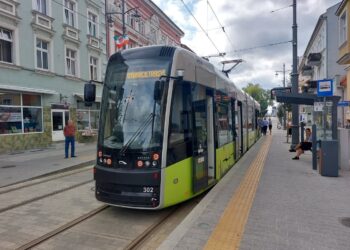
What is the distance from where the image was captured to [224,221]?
4777mm

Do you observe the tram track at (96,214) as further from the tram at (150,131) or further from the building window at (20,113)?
the building window at (20,113)

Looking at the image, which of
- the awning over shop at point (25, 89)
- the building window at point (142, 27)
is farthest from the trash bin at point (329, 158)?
the building window at point (142, 27)

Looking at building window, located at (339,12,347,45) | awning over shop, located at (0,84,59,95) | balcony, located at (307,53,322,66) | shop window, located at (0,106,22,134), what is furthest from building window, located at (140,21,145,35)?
building window, located at (339,12,347,45)

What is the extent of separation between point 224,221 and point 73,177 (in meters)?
6.26

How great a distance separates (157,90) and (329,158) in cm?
560

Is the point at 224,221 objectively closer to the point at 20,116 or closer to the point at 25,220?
the point at 25,220

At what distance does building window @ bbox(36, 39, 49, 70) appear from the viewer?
17.7 m

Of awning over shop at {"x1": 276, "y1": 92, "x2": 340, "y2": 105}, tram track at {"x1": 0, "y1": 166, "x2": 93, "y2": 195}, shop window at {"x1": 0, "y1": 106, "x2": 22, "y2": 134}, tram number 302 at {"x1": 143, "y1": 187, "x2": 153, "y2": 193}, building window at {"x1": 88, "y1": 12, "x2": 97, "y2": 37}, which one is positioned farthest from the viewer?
building window at {"x1": 88, "y1": 12, "x2": 97, "y2": 37}

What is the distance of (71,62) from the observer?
20.8 metres

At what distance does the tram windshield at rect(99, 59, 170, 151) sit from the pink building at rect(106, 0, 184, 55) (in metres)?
18.2

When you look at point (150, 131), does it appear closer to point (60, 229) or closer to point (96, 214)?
point (96, 214)

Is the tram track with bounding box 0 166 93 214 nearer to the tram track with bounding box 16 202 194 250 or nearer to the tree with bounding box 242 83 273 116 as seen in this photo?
the tram track with bounding box 16 202 194 250

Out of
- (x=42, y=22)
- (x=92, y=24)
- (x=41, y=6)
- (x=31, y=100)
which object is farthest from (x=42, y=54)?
(x=92, y=24)

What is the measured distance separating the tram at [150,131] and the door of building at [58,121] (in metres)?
13.7
